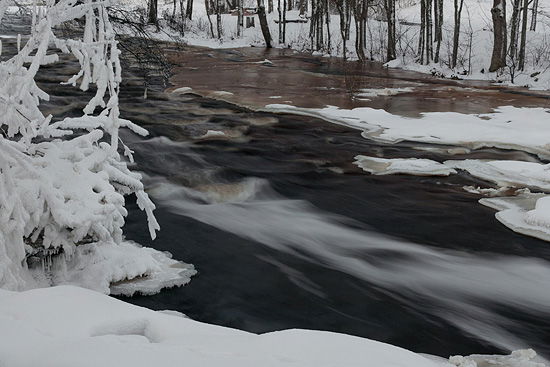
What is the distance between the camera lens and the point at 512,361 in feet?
10.8

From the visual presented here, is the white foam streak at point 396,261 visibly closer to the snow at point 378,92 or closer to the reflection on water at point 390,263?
the reflection on water at point 390,263

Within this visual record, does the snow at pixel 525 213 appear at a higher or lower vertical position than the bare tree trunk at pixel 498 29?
lower

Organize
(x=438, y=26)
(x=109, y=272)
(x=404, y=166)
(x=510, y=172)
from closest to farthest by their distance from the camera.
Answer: (x=109, y=272)
(x=510, y=172)
(x=404, y=166)
(x=438, y=26)

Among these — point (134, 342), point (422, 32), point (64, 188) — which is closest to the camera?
point (134, 342)

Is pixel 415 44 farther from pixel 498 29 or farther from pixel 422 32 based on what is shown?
pixel 498 29

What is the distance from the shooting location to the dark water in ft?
13.1

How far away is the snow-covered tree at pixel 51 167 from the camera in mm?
3270

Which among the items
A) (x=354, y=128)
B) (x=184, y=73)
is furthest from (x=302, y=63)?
(x=354, y=128)

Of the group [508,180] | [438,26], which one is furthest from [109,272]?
[438,26]

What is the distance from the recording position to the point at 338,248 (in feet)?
17.7

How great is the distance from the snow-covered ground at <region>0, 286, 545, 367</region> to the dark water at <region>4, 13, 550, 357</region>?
3.62 ft

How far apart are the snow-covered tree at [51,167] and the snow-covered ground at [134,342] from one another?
61cm

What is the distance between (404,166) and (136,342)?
5720mm

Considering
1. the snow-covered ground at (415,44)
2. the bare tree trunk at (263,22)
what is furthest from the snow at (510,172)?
the bare tree trunk at (263,22)
